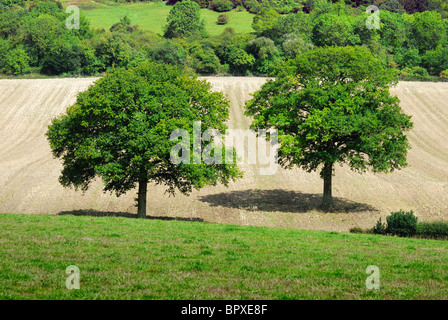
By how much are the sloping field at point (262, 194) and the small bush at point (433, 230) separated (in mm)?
7862

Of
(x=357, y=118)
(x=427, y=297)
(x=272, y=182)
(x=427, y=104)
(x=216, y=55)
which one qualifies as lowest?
(x=427, y=297)

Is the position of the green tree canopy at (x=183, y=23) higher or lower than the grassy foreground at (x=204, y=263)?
higher

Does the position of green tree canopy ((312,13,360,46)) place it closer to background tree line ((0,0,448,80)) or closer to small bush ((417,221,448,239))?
background tree line ((0,0,448,80))

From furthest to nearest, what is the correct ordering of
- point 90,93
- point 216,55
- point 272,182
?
1. point 216,55
2. point 272,182
3. point 90,93

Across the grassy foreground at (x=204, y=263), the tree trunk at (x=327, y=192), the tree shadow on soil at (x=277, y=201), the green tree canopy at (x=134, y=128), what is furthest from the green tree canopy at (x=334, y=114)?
the grassy foreground at (x=204, y=263)

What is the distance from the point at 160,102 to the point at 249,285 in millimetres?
28558

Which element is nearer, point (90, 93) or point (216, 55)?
point (90, 93)

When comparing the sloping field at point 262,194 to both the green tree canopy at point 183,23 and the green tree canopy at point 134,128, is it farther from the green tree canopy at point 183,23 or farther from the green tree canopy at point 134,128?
the green tree canopy at point 183,23

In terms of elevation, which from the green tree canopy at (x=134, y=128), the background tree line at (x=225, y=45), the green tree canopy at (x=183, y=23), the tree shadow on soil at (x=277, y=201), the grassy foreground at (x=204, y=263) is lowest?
the grassy foreground at (x=204, y=263)

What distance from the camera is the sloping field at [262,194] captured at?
49.1 meters

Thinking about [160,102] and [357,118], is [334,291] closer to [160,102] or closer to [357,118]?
[160,102]

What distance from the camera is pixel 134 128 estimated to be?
42.1 metres

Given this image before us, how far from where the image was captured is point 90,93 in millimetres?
44500

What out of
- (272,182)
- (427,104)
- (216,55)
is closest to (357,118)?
(272,182)
